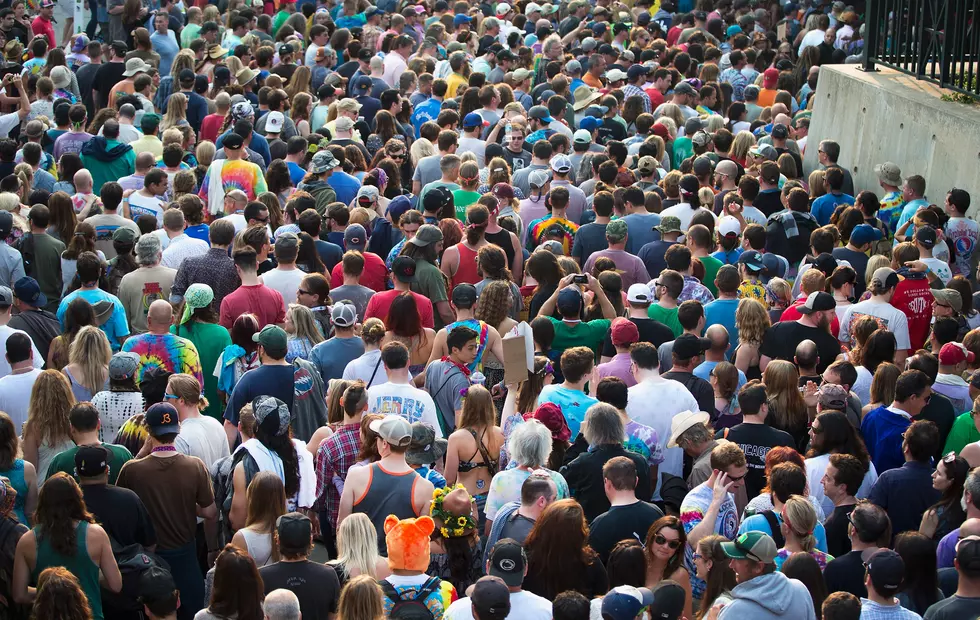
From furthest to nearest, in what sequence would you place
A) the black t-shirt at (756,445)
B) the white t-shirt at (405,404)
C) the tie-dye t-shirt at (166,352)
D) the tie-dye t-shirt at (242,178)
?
the tie-dye t-shirt at (242,178) < the tie-dye t-shirt at (166,352) < the white t-shirt at (405,404) < the black t-shirt at (756,445)

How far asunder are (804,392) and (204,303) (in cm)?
398

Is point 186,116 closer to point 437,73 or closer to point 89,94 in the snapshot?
point 89,94

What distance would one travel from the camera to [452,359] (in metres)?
8.05

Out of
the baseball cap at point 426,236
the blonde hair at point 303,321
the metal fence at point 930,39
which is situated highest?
the metal fence at point 930,39

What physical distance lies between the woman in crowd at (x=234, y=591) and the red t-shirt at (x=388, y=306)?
3474mm

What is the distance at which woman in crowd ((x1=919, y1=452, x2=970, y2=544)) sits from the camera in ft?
21.8

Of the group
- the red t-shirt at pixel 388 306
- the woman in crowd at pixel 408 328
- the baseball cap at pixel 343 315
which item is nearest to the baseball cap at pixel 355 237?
the red t-shirt at pixel 388 306

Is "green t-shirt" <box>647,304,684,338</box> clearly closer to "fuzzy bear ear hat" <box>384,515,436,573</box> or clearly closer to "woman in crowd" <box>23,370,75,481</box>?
"fuzzy bear ear hat" <box>384,515,436,573</box>

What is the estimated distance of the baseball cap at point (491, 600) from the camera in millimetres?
5129

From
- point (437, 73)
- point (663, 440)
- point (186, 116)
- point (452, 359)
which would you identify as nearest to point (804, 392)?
point (663, 440)

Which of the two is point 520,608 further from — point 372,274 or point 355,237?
point 355,237

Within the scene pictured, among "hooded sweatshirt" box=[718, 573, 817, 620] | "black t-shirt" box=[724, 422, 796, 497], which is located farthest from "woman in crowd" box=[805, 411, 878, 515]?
"hooded sweatshirt" box=[718, 573, 817, 620]

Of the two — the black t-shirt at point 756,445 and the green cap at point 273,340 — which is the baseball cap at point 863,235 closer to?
the black t-shirt at point 756,445

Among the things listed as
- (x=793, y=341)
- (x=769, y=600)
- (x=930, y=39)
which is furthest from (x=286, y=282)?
(x=930, y=39)
